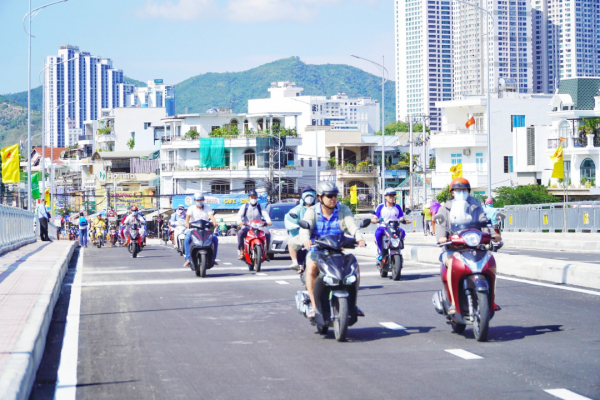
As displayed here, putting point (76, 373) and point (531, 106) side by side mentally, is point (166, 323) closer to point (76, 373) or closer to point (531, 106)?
point (76, 373)

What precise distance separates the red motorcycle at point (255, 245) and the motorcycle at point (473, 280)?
9.47 metres

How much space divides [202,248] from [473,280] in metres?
9.17

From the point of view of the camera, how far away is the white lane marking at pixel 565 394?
19.3 feet

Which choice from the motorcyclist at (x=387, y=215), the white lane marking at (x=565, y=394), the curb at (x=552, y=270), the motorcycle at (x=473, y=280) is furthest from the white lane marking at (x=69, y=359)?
the curb at (x=552, y=270)

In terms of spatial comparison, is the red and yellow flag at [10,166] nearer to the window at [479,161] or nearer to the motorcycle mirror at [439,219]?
the motorcycle mirror at [439,219]

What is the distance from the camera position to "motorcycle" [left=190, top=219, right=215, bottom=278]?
16.6 meters

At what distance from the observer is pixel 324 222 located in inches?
356

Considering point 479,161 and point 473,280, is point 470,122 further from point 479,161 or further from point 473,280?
point 473,280

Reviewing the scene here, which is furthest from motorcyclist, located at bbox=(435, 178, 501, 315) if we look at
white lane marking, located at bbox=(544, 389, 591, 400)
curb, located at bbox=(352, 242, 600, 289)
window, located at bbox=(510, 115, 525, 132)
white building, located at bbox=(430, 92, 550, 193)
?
window, located at bbox=(510, 115, 525, 132)

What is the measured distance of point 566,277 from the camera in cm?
1391

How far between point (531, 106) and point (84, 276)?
213 ft

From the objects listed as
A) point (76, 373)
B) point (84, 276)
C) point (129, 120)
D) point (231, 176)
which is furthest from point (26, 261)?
point (129, 120)

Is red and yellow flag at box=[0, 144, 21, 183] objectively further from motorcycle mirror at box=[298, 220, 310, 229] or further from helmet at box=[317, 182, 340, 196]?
motorcycle mirror at box=[298, 220, 310, 229]

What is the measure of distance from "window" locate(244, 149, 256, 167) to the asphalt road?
68.8m
